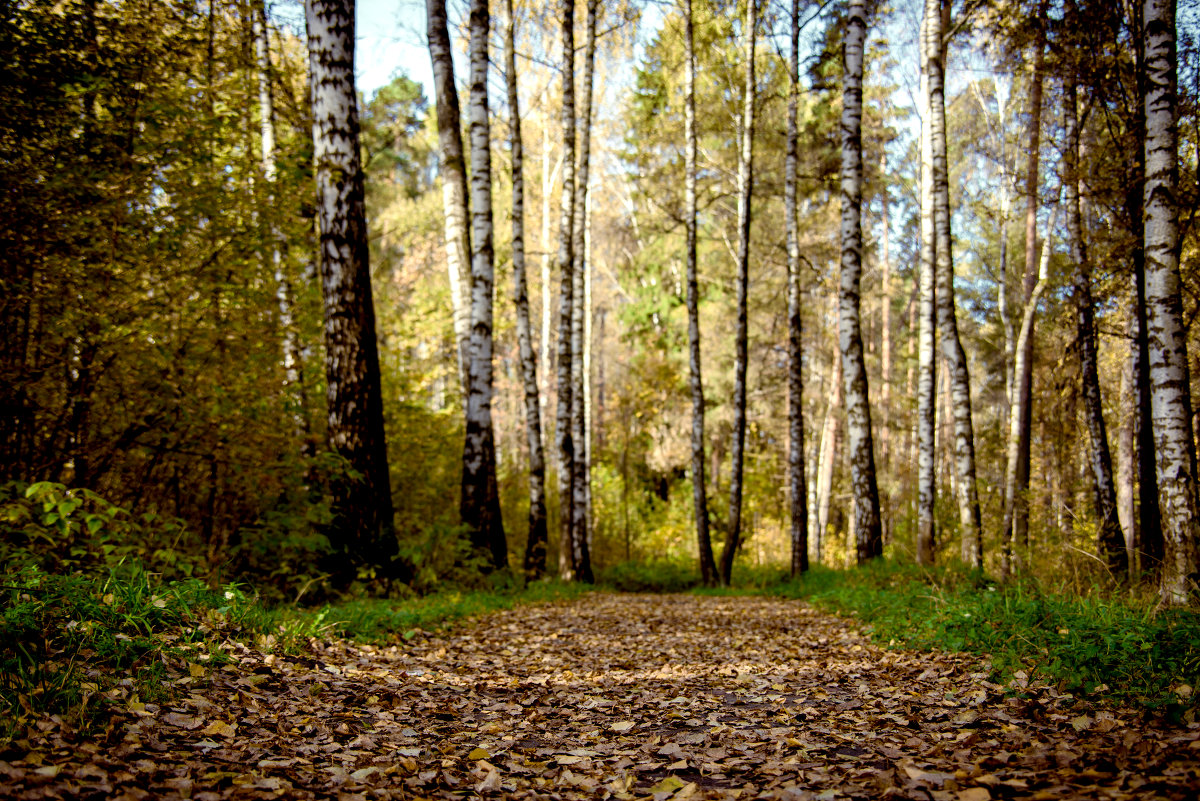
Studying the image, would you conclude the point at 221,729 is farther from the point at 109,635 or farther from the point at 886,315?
the point at 886,315

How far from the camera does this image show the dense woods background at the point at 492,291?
5.80 metres

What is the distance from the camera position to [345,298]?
7617 mm

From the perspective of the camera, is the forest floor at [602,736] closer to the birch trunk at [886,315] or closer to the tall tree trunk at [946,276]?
the tall tree trunk at [946,276]

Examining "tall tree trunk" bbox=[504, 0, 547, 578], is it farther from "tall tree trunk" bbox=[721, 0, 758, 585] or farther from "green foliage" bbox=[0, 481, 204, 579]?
"green foliage" bbox=[0, 481, 204, 579]

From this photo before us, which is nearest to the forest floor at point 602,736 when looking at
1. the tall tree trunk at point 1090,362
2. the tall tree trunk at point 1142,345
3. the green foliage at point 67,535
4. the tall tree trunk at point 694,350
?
the green foliage at point 67,535

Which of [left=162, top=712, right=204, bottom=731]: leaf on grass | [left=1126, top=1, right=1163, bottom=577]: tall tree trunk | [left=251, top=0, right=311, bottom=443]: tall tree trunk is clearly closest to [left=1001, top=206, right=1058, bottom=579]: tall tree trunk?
[left=1126, top=1, right=1163, bottom=577]: tall tree trunk

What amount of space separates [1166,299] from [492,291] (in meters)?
8.28

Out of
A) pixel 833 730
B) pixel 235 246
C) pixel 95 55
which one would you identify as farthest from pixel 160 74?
pixel 833 730

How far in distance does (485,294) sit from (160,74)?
5.24 metres

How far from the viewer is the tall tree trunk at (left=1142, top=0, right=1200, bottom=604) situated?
19.3ft

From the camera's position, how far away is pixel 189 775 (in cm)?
279

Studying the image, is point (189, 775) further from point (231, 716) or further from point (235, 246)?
point (235, 246)

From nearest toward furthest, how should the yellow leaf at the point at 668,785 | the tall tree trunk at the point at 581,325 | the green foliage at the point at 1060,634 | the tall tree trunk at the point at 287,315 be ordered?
the yellow leaf at the point at 668,785 → the green foliage at the point at 1060,634 → the tall tree trunk at the point at 287,315 → the tall tree trunk at the point at 581,325

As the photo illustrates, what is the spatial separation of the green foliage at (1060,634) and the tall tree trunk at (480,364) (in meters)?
5.73
